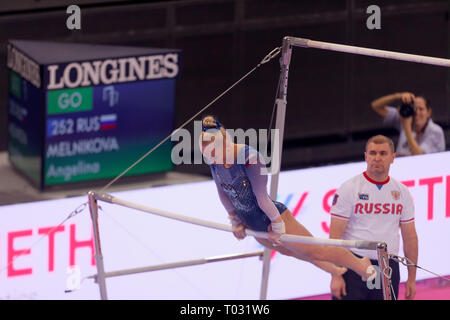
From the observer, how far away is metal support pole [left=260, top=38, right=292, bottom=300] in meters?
6.97

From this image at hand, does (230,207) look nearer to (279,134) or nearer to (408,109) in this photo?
(279,134)

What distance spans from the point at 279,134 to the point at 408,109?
2088mm

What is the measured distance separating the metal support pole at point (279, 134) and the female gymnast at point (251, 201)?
1.46ft

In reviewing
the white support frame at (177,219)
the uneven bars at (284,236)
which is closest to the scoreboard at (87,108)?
the white support frame at (177,219)

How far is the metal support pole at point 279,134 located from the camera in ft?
22.9

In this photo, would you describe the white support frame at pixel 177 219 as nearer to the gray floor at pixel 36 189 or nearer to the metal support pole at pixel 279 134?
the metal support pole at pixel 279 134

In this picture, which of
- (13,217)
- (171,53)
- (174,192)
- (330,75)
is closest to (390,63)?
(330,75)

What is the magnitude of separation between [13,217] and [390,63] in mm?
6188

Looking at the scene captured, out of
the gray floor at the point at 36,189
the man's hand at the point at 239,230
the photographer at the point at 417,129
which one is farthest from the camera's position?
the gray floor at the point at 36,189

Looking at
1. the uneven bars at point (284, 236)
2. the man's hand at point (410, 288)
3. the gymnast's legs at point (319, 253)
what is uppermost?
the uneven bars at point (284, 236)

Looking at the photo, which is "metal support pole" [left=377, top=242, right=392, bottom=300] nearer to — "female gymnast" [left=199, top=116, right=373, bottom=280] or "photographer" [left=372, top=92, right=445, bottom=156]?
"female gymnast" [left=199, top=116, right=373, bottom=280]

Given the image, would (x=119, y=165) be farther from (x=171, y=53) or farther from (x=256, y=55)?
(x=256, y=55)

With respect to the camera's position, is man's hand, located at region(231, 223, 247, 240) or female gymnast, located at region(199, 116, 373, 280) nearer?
female gymnast, located at region(199, 116, 373, 280)

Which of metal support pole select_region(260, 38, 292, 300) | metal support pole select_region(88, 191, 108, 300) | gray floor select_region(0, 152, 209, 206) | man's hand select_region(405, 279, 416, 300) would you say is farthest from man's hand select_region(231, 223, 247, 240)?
gray floor select_region(0, 152, 209, 206)
